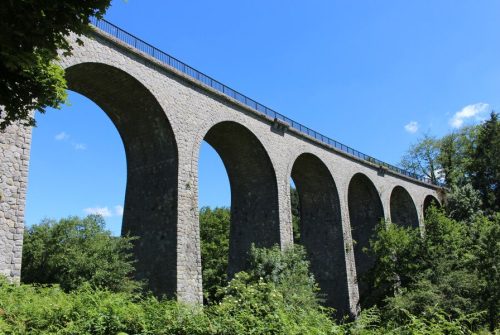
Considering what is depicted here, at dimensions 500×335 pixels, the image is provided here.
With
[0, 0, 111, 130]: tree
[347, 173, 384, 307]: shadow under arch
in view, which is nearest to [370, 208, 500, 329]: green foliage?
[347, 173, 384, 307]: shadow under arch

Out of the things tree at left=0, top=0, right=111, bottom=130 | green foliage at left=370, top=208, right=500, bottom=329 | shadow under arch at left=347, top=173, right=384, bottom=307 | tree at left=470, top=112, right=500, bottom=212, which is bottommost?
green foliage at left=370, top=208, right=500, bottom=329

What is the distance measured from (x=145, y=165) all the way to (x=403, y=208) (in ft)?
87.4

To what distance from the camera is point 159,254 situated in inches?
696

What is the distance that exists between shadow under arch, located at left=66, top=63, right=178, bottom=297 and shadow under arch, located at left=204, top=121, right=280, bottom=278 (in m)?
4.51

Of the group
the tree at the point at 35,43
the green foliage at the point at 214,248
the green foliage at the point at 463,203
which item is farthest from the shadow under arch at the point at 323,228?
the tree at the point at 35,43

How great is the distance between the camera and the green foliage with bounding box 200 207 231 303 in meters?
34.2

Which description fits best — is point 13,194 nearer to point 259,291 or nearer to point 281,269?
point 259,291

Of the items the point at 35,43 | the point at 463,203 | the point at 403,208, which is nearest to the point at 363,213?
the point at 403,208

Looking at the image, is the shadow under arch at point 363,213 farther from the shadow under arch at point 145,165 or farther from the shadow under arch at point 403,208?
the shadow under arch at point 145,165

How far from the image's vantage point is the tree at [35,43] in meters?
6.63

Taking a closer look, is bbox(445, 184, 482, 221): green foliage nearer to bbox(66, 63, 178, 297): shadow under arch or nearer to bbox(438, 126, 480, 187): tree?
bbox(438, 126, 480, 187): tree

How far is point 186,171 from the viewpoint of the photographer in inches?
730

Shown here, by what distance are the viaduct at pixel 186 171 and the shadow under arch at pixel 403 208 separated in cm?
1009

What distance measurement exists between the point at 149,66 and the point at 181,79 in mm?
1847
